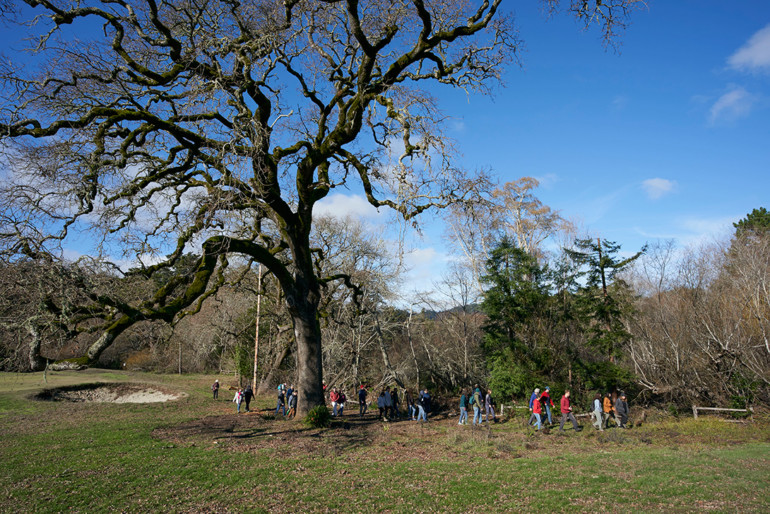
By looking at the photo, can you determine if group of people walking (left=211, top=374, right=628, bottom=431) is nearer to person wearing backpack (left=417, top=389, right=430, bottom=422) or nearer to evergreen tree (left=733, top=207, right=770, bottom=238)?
person wearing backpack (left=417, top=389, right=430, bottom=422)

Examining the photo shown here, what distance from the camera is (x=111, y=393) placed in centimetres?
2919

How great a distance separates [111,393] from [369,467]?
26858 mm

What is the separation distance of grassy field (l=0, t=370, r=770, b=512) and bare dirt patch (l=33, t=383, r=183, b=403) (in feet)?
35.2

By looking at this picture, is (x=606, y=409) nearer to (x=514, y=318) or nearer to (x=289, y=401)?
(x=514, y=318)

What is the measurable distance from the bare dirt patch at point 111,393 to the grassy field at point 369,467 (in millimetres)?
10714

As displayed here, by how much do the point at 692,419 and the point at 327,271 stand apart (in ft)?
72.1

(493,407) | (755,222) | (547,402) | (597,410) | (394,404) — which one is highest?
(755,222)

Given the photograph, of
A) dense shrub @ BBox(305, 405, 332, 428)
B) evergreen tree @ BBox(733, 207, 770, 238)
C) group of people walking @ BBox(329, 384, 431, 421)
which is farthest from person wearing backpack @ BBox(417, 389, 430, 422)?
evergreen tree @ BBox(733, 207, 770, 238)

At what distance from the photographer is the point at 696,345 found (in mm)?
19469

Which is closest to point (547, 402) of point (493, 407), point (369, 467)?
point (493, 407)

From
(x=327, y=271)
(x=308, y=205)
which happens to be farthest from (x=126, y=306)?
(x=327, y=271)

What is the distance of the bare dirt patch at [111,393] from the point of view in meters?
26.7

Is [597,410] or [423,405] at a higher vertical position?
[597,410]

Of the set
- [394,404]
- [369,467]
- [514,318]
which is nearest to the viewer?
[369,467]
